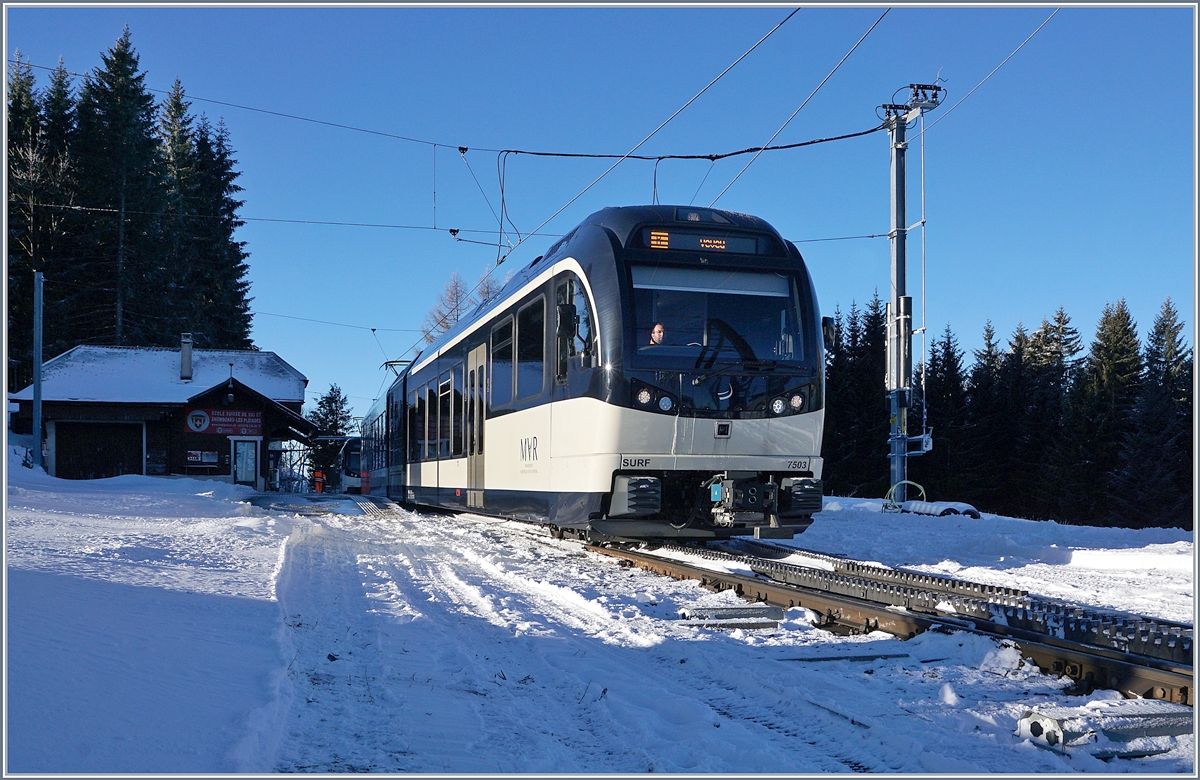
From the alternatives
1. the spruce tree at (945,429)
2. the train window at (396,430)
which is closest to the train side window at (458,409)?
the train window at (396,430)

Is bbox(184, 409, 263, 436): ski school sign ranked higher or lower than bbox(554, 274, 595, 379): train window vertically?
lower

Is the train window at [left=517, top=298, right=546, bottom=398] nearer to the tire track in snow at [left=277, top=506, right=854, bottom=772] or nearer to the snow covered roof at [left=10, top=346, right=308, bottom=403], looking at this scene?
the tire track in snow at [left=277, top=506, right=854, bottom=772]

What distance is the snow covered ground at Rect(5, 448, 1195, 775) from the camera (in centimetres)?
351

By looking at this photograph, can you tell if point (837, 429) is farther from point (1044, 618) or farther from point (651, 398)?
point (1044, 618)

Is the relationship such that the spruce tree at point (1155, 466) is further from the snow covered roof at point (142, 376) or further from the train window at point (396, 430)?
the snow covered roof at point (142, 376)

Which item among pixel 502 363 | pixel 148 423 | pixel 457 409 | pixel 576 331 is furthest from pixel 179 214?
pixel 576 331

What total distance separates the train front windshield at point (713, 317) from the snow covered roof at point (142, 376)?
29273 millimetres

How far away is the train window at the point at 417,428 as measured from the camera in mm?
17938

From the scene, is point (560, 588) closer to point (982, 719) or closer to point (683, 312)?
point (683, 312)

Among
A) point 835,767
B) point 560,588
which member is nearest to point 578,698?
point 835,767

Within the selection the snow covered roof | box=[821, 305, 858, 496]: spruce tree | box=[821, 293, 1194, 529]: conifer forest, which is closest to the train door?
the snow covered roof

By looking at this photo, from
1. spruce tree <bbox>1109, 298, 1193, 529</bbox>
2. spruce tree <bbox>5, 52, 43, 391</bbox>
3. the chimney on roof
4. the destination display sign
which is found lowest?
spruce tree <bbox>1109, 298, 1193, 529</bbox>

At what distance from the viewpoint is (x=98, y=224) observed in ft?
153

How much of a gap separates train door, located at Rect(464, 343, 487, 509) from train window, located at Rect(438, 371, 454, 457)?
1482mm
